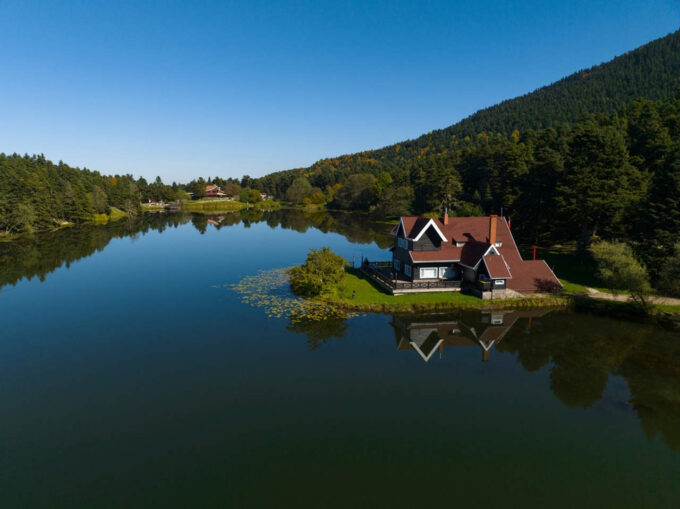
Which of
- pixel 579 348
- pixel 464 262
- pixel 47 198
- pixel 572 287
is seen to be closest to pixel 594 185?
pixel 572 287

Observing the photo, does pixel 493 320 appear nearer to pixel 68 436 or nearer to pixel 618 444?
pixel 618 444

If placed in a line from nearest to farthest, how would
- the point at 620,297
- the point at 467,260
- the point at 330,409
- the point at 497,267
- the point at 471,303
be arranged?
the point at 330,409 < the point at 471,303 < the point at 620,297 < the point at 497,267 < the point at 467,260

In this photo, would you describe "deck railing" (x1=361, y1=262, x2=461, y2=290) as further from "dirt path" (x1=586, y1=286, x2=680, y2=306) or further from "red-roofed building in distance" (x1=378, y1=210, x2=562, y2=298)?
"dirt path" (x1=586, y1=286, x2=680, y2=306)

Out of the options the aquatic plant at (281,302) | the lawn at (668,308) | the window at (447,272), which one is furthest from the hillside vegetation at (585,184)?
the aquatic plant at (281,302)

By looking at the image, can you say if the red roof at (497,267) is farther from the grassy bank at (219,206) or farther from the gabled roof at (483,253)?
the grassy bank at (219,206)

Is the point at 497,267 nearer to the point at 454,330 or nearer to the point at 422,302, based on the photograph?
the point at 422,302
